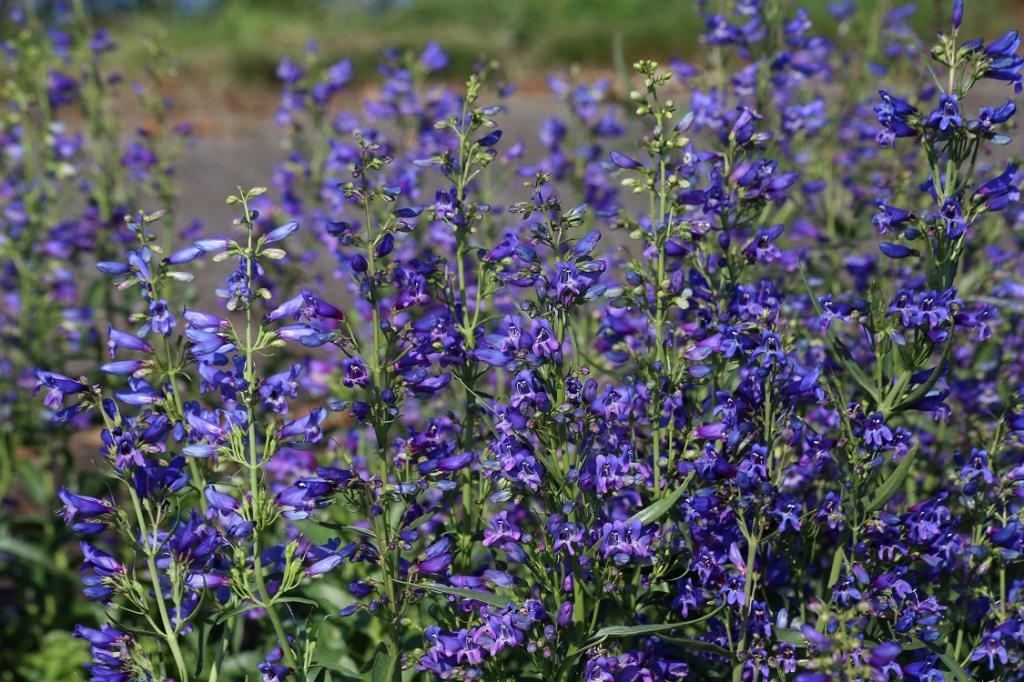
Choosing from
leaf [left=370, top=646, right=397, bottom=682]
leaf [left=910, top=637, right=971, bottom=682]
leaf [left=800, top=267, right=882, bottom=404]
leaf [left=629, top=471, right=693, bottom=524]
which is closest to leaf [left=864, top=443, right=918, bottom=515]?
leaf [left=800, top=267, right=882, bottom=404]

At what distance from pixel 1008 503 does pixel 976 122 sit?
1144 millimetres

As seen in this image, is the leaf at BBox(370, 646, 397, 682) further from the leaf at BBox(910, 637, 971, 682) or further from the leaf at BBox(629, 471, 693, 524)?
the leaf at BBox(910, 637, 971, 682)

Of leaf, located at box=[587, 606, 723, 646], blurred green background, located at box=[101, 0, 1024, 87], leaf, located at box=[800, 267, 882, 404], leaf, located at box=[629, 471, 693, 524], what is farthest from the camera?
blurred green background, located at box=[101, 0, 1024, 87]

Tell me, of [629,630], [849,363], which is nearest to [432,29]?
[849,363]

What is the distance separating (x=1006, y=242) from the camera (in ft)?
27.3

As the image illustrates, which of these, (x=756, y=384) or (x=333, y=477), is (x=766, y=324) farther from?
(x=333, y=477)

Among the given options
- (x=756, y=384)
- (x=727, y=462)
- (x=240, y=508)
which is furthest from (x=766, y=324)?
(x=240, y=508)

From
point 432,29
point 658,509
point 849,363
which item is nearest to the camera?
point 658,509

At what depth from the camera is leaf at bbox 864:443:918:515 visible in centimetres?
268

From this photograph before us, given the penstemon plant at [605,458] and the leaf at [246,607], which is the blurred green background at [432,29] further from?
the leaf at [246,607]

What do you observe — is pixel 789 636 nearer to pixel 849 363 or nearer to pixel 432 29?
pixel 849 363

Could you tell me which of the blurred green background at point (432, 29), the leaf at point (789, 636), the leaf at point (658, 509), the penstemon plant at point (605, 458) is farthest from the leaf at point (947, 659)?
the blurred green background at point (432, 29)

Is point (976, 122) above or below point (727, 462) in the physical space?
above

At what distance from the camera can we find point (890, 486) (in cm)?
275
